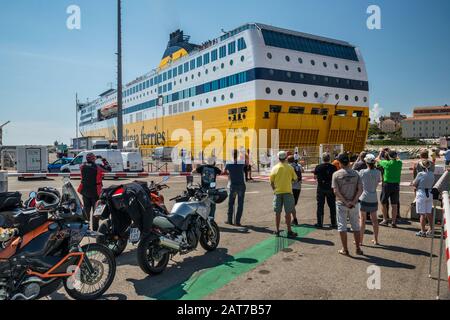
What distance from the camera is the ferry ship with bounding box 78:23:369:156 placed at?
3431cm

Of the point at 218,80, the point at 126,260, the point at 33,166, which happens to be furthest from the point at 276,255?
the point at 218,80

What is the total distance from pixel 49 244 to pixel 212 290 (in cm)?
218

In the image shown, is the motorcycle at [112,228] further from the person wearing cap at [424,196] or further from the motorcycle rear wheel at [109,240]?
the person wearing cap at [424,196]

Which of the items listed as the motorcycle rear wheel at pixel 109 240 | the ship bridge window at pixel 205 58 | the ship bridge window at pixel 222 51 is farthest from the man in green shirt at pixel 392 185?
the ship bridge window at pixel 205 58

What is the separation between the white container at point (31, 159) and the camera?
24.3 metres

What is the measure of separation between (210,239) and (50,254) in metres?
3.00

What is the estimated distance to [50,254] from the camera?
14.0 ft

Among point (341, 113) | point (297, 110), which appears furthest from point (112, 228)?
point (341, 113)

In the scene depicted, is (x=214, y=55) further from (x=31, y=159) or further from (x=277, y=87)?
(x=31, y=159)

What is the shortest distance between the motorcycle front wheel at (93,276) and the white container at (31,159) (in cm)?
2296

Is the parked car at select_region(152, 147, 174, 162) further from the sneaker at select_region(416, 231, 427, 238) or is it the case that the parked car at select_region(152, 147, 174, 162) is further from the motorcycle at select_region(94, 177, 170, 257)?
the sneaker at select_region(416, 231, 427, 238)

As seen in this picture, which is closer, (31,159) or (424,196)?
(424,196)

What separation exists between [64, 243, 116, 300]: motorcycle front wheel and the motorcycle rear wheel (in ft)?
2.84
